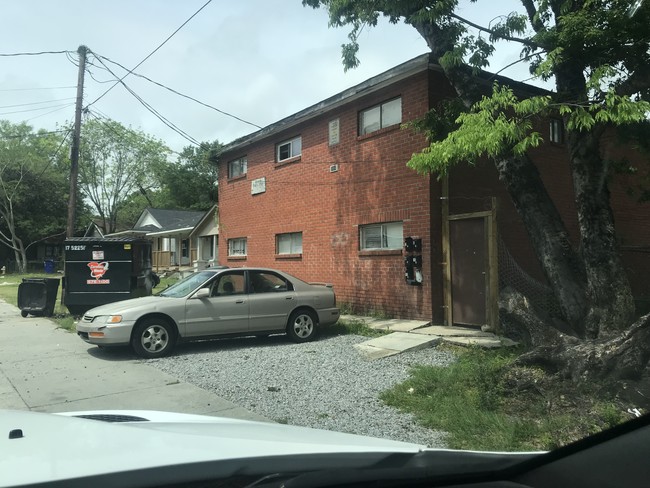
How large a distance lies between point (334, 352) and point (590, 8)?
20.8ft

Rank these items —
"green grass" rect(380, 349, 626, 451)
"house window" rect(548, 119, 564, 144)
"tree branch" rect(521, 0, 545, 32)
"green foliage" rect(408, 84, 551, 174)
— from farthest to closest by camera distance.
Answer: "house window" rect(548, 119, 564, 144)
"tree branch" rect(521, 0, 545, 32)
"green foliage" rect(408, 84, 551, 174)
"green grass" rect(380, 349, 626, 451)

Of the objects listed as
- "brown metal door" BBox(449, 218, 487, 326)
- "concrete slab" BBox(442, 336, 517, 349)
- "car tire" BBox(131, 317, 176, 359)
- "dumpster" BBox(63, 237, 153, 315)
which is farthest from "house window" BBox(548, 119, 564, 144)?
"dumpster" BBox(63, 237, 153, 315)

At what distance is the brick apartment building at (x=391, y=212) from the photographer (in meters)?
11.0

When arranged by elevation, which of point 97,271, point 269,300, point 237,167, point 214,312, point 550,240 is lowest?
point 214,312

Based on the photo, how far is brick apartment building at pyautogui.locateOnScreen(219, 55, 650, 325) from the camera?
1099 centimetres

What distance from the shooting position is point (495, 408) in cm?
545

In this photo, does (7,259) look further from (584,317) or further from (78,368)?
(584,317)

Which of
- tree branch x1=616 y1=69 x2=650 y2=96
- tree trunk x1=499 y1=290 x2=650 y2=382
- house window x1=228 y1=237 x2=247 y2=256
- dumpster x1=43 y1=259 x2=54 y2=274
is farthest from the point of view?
dumpster x1=43 y1=259 x2=54 y2=274

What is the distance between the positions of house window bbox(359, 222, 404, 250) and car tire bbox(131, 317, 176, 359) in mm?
5518

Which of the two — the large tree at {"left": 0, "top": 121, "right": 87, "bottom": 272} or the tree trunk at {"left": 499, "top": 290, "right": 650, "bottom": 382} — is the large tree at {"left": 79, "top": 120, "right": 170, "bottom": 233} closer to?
the large tree at {"left": 0, "top": 121, "right": 87, "bottom": 272}

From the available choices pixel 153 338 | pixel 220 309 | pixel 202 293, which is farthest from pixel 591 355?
pixel 153 338

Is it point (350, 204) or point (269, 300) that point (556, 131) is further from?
point (269, 300)

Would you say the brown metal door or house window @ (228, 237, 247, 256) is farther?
house window @ (228, 237, 247, 256)

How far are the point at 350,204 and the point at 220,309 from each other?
5311 millimetres
